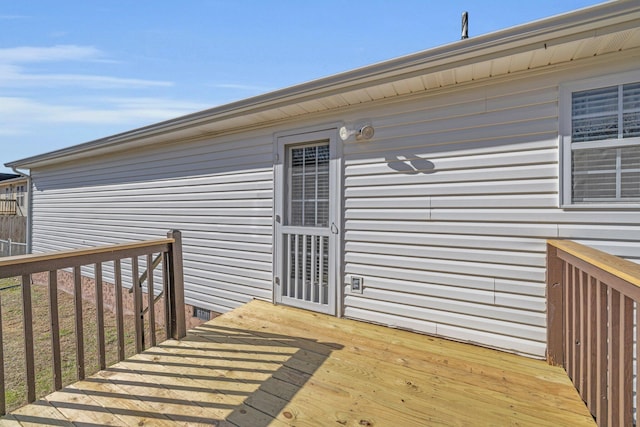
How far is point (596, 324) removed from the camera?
158cm

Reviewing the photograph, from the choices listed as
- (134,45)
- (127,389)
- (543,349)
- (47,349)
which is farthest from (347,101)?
(47,349)

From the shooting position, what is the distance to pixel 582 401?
179 centimetres

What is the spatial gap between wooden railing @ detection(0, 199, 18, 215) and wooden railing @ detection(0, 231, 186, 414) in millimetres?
17649

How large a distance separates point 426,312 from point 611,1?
2.52m

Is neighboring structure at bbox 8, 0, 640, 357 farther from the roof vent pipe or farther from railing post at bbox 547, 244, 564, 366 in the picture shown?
the roof vent pipe

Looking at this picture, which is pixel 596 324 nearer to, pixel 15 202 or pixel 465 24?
pixel 465 24

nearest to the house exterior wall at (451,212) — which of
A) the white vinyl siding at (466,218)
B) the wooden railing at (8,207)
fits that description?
the white vinyl siding at (466,218)

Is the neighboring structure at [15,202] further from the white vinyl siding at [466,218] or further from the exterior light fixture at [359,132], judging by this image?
the white vinyl siding at [466,218]

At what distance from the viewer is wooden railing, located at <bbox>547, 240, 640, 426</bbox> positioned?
120 cm

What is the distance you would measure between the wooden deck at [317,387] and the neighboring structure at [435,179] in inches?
17.4

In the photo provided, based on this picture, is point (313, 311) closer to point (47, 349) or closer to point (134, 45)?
point (47, 349)

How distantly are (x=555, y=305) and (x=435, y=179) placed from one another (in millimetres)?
1350

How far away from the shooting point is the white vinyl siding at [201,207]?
3850mm

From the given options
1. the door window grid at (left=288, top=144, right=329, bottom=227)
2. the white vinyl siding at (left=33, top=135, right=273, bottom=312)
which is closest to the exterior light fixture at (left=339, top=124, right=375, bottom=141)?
the door window grid at (left=288, top=144, right=329, bottom=227)
